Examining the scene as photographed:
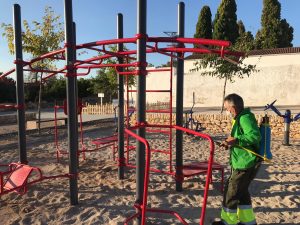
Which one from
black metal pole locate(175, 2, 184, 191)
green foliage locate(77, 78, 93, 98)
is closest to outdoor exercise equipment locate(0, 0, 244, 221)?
black metal pole locate(175, 2, 184, 191)

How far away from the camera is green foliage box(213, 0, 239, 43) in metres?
35.2

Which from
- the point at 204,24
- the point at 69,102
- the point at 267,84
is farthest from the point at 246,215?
the point at 204,24

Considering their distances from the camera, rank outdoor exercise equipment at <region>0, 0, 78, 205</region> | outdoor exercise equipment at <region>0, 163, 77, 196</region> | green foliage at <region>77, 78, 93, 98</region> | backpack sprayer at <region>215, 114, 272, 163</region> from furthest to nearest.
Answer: green foliage at <region>77, 78, 93, 98</region>, outdoor exercise equipment at <region>0, 163, 77, 196</region>, outdoor exercise equipment at <region>0, 0, 78, 205</region>, backpack sprayer at <region>215, 114, 272, 163</region>

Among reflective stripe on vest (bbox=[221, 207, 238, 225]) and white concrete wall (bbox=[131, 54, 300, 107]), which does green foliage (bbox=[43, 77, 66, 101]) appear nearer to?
white concrete wall (bbox=[131, 54, 300, 107])

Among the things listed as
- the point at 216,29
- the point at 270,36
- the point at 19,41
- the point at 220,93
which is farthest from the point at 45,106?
the point at 19,41

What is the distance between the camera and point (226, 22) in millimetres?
35281

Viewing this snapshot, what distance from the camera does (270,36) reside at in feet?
115

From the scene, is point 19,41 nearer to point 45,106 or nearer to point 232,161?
point 232,161

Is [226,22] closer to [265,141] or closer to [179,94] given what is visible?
[179,94]

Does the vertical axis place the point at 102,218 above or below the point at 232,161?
below

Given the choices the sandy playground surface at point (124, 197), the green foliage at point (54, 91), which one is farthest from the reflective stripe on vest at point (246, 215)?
the green foliage at point (54, 91)

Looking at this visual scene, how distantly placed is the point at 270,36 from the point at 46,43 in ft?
98.0

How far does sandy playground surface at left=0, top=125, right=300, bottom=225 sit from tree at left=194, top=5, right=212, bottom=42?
106 feet

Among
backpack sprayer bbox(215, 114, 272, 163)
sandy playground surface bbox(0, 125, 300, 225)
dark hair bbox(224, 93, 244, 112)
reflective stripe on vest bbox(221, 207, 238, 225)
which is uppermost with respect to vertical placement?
dark hair bbox(224, 93, 244, 112)
